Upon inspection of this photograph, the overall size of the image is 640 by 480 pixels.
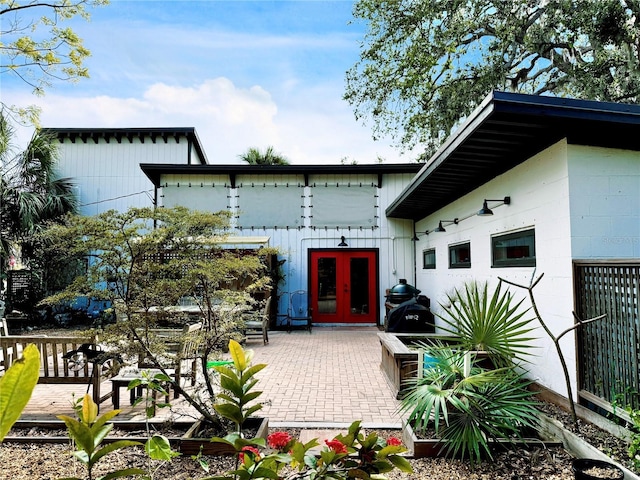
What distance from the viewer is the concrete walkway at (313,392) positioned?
4117 mm

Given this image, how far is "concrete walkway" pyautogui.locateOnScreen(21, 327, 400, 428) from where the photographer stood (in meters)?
4.12

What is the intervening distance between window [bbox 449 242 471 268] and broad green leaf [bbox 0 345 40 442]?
22.7ft

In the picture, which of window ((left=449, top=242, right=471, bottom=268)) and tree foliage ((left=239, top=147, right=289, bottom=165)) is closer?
window ((left=449, top=242, right=471, bottom=268))

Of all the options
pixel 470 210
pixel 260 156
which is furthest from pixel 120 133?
pixel 470 210

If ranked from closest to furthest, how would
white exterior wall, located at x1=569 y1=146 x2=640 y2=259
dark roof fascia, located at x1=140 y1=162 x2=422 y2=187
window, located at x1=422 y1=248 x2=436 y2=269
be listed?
white exterior wall, located at x1=569 y1=146 x2=640 y2=259 → window, located at x1=422 y1=248 x2=436 y2=269 → dark roof fascia, located at x1=140 y1=162 x2=422 y2=187

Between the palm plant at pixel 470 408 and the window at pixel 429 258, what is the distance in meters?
6.37

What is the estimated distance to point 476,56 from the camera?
12211 mm

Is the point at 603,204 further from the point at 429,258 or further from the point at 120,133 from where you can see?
the point at 120,133

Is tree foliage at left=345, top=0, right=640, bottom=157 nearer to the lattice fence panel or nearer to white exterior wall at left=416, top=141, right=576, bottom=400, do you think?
white exterior wall at left=416, top=141, right=576, bottom=400

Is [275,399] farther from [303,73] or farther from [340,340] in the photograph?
[303,73]

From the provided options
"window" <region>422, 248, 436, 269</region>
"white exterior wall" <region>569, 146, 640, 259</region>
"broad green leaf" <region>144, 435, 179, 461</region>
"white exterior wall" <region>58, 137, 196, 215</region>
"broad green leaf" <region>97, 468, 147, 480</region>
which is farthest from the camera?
"white exterior wall" <region>58, 137, 196, 215</region>

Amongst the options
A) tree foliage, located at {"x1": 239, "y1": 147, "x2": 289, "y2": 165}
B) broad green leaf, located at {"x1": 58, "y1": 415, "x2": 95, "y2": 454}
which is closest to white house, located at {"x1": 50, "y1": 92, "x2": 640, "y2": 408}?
broad green leaf, located at {"x1": 58, "y1": 415, "x2": 95, "y2": 454}

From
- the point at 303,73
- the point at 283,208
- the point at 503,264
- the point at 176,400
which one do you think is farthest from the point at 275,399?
the point at 303,73

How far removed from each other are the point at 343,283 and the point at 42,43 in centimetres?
905
